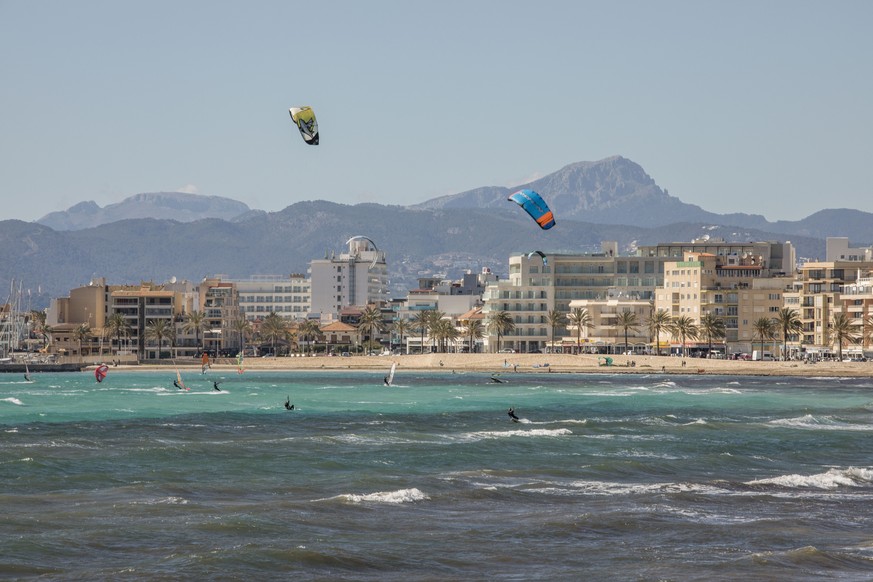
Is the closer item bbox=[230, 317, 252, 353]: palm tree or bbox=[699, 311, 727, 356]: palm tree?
bbox=[699, 311, 727, 356]: palm tree

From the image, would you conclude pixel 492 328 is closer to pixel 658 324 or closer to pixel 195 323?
pixel 658 324

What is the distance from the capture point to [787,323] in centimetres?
13825

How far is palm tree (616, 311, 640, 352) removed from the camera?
151m

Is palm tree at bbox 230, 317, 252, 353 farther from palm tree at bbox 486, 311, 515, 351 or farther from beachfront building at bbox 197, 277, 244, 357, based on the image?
palm tree at bbox 486, 311, 515, 351

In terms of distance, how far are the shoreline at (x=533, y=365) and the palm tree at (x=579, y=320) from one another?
5644mm

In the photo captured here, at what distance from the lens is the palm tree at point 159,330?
171 metres

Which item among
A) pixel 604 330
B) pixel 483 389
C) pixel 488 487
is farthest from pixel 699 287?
pixel 488 487

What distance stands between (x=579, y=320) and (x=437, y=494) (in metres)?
114

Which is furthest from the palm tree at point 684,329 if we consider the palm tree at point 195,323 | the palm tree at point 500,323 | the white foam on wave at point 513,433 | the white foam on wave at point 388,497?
the white foam on wave at point 388,497

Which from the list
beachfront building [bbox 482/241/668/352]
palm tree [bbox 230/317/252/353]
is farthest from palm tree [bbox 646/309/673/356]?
palm tree [bbox 230/317/252/353]

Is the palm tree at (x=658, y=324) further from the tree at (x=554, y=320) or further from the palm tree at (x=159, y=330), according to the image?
the palm tree at (x=159, y=330)

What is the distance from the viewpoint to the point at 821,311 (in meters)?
142

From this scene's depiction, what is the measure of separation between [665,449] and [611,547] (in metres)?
21.3

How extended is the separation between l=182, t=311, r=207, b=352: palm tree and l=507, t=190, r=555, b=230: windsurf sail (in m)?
108
